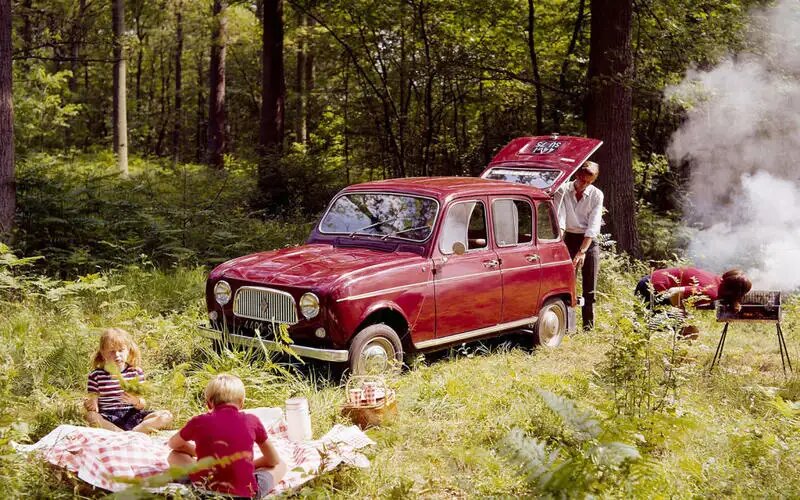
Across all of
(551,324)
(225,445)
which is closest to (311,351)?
(225,445)

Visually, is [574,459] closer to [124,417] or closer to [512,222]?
[124,417]

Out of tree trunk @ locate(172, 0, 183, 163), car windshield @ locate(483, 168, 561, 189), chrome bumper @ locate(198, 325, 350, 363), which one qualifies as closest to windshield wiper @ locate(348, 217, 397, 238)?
chrome bumper @ locate(198, 325, 350, 363)

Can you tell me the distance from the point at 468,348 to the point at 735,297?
9.32ft

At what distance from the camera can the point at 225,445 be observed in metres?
4.20

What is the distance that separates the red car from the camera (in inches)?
266

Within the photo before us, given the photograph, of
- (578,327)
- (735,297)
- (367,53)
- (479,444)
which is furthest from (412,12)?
(479,444)

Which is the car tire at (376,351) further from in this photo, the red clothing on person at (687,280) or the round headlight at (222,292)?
the red clothing on person at (687,280)

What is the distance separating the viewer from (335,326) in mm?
6598

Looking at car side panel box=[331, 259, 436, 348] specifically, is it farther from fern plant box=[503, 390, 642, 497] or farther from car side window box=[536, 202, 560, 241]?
fern plant box=[503, 390, 642, 497]

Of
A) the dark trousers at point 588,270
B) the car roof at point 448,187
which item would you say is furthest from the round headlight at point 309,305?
the dark trousers at point 588,270

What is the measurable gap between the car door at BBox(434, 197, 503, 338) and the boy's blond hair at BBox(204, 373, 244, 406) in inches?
134

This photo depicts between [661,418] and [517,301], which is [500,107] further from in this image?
[661,418]

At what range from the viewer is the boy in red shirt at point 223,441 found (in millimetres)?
4238

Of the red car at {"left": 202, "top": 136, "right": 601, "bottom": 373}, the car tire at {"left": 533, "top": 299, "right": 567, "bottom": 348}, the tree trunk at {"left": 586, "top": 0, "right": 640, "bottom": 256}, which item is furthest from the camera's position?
the tree trunk at {"left": 586, "top": 0, "right": 640, "bottom": 256}
